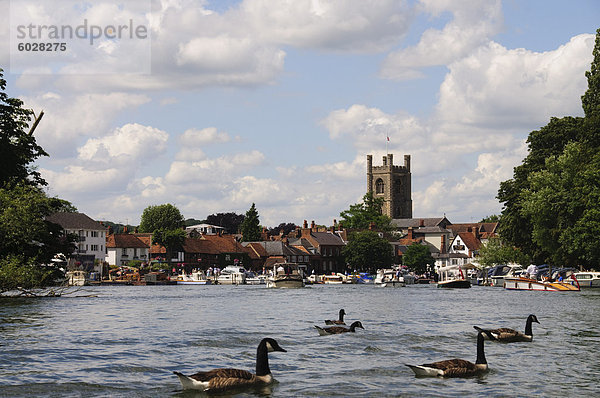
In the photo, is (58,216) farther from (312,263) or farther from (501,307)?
(501,307)

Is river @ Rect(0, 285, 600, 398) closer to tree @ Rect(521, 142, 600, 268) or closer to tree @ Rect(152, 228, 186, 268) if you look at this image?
tree @ Rect(521, 142, 600, 268)

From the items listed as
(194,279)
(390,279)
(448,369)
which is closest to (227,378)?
(448,369)

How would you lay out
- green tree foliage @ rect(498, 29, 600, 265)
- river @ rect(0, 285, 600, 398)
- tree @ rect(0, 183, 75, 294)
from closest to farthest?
river @ rect(0, 285, 600, 398) → tree @ rect(0, 183, 75, 294) → green tree foliage @ rect(498, 29, 600, 265)

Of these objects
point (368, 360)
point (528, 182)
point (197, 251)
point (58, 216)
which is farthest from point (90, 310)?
point (197, 251)

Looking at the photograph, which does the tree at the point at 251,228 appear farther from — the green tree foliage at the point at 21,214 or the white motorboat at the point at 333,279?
the green tree foliage at the point at 21,214

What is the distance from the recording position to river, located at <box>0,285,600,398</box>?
2088 cm

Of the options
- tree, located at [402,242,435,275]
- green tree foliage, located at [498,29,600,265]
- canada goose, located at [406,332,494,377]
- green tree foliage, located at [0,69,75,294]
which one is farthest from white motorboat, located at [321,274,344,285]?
canada goose, located at [406,332,494,377]

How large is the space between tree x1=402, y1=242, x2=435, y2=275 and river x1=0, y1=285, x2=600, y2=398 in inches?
5510

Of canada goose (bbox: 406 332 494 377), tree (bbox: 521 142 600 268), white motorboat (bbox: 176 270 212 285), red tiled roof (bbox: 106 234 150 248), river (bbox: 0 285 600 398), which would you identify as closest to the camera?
river (bbox: 0 285 600 398)

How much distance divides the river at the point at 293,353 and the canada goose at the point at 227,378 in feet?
1.06

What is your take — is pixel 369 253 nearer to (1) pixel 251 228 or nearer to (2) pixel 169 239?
(1) pixel 251 228

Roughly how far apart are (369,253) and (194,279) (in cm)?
4312

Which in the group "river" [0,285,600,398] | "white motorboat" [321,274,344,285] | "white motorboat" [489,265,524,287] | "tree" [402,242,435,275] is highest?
"tree" [402,242,435,275]

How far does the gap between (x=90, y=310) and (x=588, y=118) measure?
60.7m
